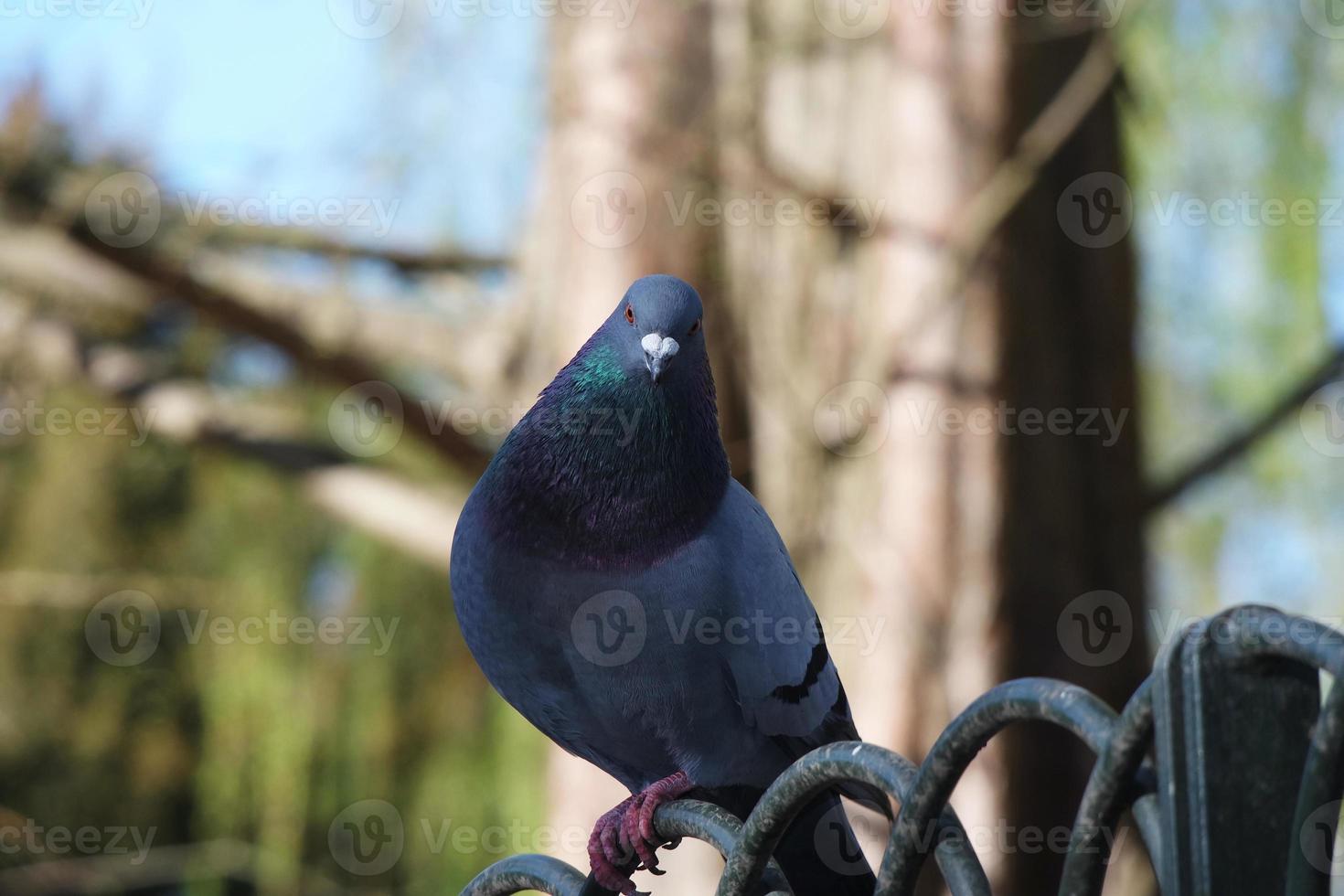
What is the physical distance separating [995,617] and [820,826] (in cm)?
224

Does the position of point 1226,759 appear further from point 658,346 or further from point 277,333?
point 277,333

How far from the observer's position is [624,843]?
5.84ft

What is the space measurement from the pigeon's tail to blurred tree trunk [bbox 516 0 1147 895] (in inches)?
84.6

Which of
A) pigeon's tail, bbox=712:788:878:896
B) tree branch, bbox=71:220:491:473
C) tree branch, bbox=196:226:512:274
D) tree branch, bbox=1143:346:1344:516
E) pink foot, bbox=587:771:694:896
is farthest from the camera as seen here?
tree branch, bbox=196:226:512:274

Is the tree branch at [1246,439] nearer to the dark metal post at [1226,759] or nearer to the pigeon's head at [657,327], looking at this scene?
the pigeon's head at [657,327]

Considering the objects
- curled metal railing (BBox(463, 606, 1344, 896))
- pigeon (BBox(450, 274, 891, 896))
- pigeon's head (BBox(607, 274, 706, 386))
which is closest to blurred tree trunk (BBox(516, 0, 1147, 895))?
pigeon (BBox(450, 274, 891, 896))

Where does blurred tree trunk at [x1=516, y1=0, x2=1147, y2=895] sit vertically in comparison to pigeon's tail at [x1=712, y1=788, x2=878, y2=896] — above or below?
above

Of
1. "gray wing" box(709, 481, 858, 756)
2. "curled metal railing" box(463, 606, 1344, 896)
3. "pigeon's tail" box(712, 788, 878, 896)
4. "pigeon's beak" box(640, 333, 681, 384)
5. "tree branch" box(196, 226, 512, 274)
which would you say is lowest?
"pigeon's tail" box(712, 788, 878, 896)

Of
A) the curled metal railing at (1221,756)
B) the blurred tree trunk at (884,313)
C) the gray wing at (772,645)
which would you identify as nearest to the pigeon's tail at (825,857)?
the gray wing at (772,645)

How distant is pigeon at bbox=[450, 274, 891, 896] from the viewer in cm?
181

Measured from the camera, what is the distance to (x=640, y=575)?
180 cm

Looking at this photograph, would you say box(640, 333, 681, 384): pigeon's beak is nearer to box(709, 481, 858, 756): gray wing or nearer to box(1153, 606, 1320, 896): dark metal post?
box(709, 481, 858, 756): gray wing

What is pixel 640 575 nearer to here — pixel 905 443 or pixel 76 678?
pixel 905 443

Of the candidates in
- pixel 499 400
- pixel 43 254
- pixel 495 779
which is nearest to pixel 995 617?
pixel 499 400
